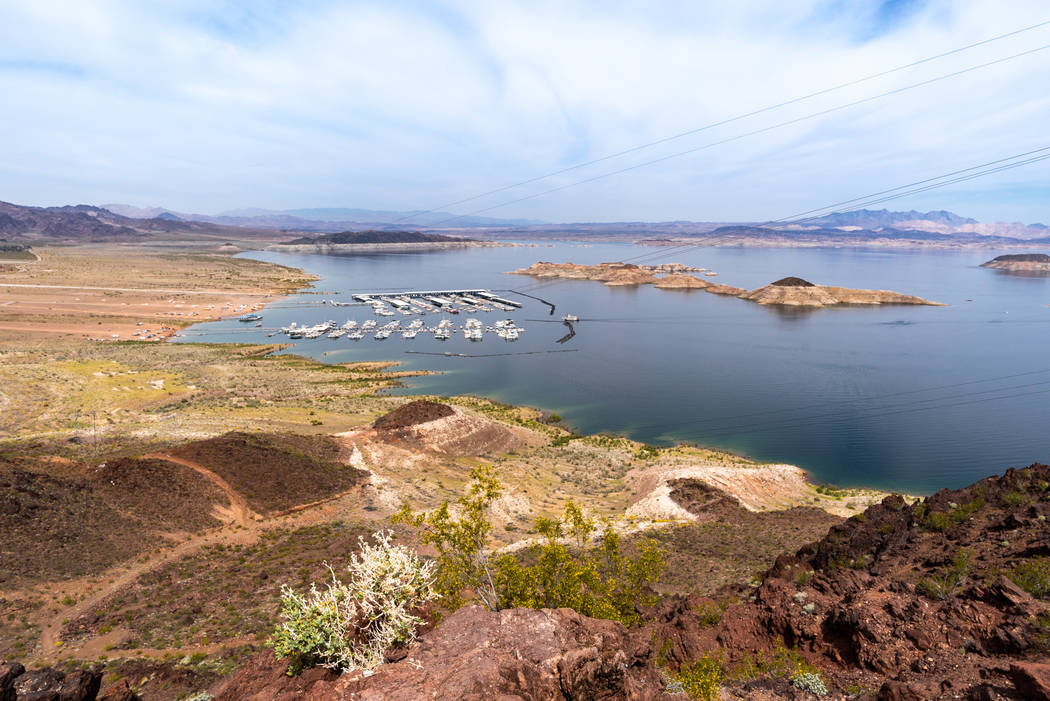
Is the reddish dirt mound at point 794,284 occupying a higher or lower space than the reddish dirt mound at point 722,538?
higher

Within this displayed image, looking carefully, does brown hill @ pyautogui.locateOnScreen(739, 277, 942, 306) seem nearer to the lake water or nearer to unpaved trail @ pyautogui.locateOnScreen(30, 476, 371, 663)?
the lake water

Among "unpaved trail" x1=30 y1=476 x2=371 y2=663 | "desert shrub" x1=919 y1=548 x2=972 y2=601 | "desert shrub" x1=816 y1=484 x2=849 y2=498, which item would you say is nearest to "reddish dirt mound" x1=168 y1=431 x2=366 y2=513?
"unpaved trail" x1=30 y1=476 x2=371 y2=663

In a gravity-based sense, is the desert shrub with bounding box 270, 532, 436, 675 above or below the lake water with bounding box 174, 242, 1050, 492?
above

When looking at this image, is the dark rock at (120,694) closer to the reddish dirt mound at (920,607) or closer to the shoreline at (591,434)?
the reddish dirt mound at (920,607)

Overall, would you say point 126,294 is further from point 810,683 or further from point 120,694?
point 810,683

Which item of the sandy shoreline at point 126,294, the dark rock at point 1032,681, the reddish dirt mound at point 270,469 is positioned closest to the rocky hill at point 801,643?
the dark rock at point 1032,681

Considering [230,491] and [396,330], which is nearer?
[230,491]

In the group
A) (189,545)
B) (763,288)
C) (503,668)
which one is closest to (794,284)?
(763,288)
